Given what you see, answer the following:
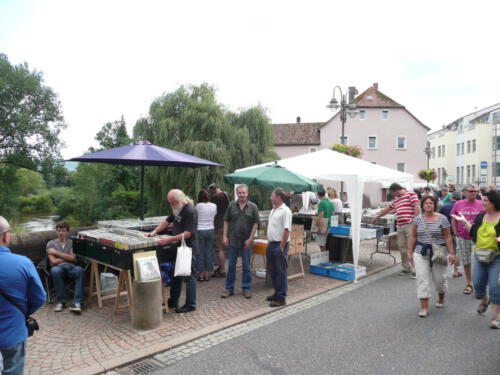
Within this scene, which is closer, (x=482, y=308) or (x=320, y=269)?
(x=482, y=308)

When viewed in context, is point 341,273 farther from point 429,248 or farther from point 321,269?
point 429,248

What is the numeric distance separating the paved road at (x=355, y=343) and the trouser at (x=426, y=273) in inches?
15.6

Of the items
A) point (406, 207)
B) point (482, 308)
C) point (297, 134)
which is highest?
point (297, 134)

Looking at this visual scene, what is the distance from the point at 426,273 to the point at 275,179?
336cm

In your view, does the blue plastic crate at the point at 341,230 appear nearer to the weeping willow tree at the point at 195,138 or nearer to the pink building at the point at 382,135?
the weeping willow tree at the point at 195,138

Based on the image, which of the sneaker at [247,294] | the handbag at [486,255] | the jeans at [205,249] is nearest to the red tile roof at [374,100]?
the jeans at [205,249]

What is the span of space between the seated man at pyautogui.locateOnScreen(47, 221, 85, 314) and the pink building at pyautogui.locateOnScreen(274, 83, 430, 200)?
3817 centimetres

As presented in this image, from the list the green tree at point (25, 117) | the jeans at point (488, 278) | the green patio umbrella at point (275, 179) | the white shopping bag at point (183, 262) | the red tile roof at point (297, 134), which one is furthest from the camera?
the red tile roof at point (297, 134)

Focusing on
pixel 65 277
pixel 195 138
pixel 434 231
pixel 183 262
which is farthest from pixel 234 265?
pixel 195 138

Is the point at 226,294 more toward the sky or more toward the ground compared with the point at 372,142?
more toward the ground

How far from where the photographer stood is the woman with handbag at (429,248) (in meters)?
5.56

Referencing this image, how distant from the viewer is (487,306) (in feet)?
19.3

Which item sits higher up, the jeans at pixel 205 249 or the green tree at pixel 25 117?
the green tree at pixel 25 117

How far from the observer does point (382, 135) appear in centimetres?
4400
